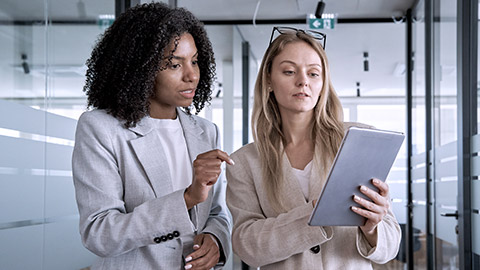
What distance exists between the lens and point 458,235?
3215mm

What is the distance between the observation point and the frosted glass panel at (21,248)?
168cm

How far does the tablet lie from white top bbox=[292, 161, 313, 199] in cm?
24

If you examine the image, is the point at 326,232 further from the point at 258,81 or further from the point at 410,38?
the point at 410,38

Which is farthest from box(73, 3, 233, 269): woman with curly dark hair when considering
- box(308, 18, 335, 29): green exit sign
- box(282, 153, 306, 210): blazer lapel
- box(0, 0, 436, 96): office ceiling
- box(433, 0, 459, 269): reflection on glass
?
box(308, 18, 335, 29): green exit sign

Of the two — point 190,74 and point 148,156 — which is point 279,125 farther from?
point 148,156

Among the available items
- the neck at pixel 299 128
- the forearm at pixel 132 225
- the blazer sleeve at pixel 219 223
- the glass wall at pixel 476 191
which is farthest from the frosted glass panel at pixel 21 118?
the glass wall at pixel 476 191

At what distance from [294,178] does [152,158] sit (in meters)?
0.43

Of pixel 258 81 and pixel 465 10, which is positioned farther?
pixel 465 10

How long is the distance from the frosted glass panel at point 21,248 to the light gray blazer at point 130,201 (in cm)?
36

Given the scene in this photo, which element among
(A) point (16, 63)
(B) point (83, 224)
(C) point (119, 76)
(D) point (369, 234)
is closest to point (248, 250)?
(D) point (369, 234)

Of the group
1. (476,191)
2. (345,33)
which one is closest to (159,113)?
(476,191)

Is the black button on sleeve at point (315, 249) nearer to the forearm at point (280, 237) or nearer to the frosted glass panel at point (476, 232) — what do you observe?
the forearm at point (280, 237)

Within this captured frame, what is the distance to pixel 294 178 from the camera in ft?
5.41

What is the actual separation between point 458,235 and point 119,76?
242 centimetres
